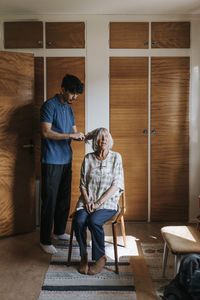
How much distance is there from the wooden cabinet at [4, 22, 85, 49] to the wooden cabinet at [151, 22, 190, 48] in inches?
33.1

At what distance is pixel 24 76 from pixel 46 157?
95 cm

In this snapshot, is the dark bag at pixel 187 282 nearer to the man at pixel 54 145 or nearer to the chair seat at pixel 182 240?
the chair seat at pixel 182 240

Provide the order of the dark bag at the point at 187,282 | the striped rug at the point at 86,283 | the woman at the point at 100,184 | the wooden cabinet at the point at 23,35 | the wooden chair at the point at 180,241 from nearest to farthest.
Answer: the dark bag at the point at 187,282
the wooden chair at the point at 180,241
the striped rug at the point at 86,283
the woman at the point at 100,184
the wooden cabinet at the point at 23,35

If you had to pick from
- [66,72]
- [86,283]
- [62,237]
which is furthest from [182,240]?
[66,72]

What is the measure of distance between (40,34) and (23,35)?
0.20 metres

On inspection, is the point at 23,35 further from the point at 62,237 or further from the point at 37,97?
the point at 62,237

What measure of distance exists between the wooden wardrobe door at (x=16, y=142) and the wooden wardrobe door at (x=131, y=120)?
98cm

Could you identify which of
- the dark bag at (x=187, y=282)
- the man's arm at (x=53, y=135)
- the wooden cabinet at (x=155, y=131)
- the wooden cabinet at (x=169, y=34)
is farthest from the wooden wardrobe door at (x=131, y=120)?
the dark bag at (x=187, y=282)

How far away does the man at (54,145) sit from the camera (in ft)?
8.92

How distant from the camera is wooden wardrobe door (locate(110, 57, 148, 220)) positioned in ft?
11.3

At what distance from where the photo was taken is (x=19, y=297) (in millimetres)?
2043

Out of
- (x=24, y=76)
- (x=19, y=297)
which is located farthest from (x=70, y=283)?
(x=24, y=76)

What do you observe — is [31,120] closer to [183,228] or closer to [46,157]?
[46,157]

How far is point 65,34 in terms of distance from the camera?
3400mm
